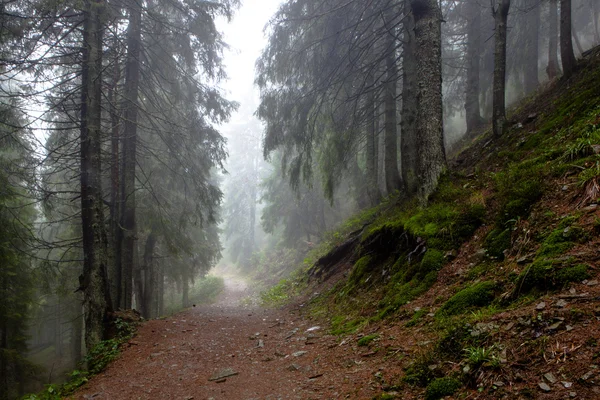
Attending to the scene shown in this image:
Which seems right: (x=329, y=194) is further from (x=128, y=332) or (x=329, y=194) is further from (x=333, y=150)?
(x=128, y=332)

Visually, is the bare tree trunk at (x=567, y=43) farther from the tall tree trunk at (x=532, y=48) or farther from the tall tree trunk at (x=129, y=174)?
the tall tree trunk at (x=129, y=174)

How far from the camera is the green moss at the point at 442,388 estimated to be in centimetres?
239

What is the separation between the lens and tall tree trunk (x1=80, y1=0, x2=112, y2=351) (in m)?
6.89

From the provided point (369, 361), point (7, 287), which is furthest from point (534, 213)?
point (7, 287)

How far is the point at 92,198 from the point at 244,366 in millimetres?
5001

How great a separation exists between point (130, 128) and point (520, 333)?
37.0 ft

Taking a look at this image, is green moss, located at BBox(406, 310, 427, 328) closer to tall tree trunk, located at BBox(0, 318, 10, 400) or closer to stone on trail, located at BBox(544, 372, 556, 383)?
stone on trail, located at BBox(544, 372, 556, 383)

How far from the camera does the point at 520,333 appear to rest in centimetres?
245

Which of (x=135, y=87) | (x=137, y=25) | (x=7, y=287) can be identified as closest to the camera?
(x=137, y=25)

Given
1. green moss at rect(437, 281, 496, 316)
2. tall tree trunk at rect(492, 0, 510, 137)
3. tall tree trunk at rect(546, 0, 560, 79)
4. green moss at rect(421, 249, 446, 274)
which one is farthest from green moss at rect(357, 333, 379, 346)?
tall tree trunk at rect(546, 0, 560, 79)

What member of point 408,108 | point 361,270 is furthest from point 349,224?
point 361,270

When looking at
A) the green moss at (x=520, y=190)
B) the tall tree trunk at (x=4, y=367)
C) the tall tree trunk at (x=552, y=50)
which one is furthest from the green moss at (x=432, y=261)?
the tall tree trunk at (x=4, y=367)

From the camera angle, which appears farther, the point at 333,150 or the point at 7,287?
the point at 333,150

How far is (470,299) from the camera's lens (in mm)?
3404
